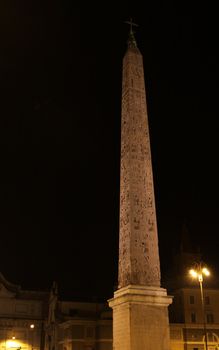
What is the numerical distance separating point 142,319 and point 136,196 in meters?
4.96

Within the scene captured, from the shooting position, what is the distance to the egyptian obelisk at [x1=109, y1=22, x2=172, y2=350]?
62.0 ft

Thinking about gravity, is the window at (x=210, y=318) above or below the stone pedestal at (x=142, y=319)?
above

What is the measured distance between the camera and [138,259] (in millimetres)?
19250

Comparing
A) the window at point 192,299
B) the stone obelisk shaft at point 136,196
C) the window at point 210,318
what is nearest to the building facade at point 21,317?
the window at point 192,299

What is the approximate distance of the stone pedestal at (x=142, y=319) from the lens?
18703 millimetres

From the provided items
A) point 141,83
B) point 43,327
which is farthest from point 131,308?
point 43,327

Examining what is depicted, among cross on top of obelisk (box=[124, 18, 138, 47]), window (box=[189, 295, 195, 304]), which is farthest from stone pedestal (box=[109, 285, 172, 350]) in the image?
window (box=[189, 295, 195, 304])

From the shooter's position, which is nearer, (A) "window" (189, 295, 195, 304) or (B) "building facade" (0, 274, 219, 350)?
(B) "building facade" (0, 274, 219, 350)

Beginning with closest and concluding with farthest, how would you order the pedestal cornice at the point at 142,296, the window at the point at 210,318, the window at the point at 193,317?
the pedestal cornice at the point at 142,296 → the window at the point at 193,317 → the window at the point at 210,318

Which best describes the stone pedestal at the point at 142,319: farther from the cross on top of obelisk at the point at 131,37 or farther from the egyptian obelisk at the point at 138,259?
the cross on top of obelisk at the point at 131,37

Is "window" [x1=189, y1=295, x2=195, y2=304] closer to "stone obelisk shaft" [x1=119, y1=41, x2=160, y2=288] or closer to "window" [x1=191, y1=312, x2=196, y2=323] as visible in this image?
Answer: "window" [x1=191, y1=312, x2=196, y2=323]

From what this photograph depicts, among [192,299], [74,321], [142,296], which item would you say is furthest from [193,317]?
[142,296]

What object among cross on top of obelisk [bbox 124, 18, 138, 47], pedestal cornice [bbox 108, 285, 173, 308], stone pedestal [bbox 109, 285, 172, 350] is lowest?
stone pedestal [bbox 109, 285, 172, 350]

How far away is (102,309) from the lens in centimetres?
5525
